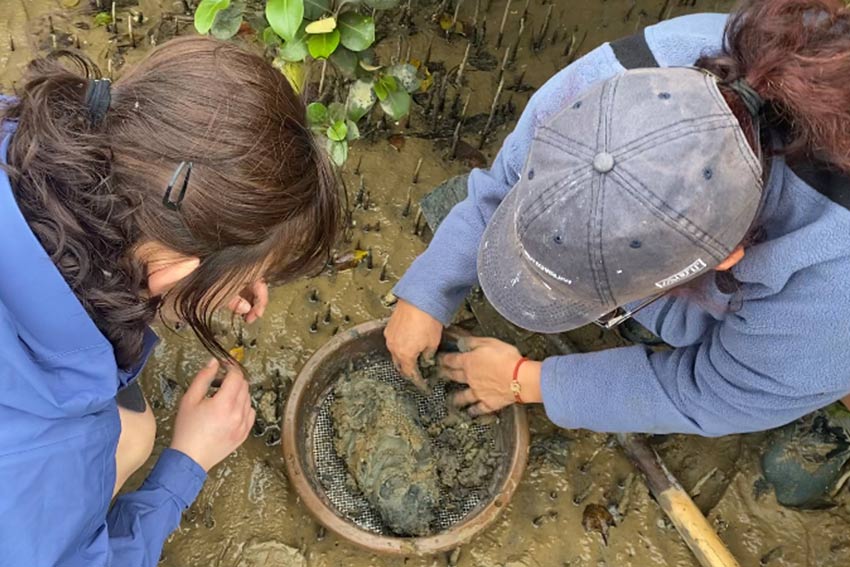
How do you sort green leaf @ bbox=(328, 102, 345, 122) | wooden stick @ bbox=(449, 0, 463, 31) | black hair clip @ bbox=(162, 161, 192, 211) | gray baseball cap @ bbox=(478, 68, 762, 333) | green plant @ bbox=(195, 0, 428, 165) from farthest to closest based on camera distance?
1. wooden stick @ bbox=(449, 0, 463, 31)
2. green leaf @ bbox=(328, 102, 345, 122)
3. green plant @ bbox=(195, 0, 428, 165)
4. black hair clip @ bbox=(162, 161, 192, 211)
5. gray baseball cap @ bbox=(478, 68, 762, 333)

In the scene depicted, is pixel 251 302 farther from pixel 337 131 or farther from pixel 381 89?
pixel 381 89

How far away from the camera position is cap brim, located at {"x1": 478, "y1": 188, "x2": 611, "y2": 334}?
1.48 metres

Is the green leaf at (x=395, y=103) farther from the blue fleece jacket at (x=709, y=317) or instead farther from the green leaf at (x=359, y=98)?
the blue fleece jacket at (x=709, y=317)

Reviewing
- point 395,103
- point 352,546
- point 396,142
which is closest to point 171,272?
point 395,103

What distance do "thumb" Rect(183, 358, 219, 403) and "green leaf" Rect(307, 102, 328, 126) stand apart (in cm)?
72

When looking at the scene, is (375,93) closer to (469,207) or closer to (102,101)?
(469,207)

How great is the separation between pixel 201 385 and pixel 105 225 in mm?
858

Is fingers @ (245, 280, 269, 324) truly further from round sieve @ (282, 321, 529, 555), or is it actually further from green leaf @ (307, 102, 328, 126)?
green leaf @ (307, 102, 328, 126)

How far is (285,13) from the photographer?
156 centimetres

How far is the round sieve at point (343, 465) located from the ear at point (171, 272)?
29.2 inches

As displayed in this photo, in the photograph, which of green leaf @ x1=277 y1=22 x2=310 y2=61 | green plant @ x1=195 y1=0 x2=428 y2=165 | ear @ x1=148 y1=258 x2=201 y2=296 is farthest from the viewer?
green leaf @ x1=277 y1=22 x2=310 y2=61

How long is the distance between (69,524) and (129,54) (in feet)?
6.66

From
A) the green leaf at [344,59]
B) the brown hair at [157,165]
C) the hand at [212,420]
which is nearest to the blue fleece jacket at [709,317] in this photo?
the green leaf at [344,59]

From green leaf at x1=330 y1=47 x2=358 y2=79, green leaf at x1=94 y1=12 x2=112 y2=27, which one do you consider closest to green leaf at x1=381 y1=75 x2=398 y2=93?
green leaf at x1=330 y1=47 x2=358 y2=79
